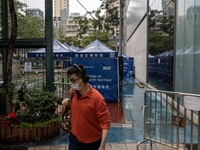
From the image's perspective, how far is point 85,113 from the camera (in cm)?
273

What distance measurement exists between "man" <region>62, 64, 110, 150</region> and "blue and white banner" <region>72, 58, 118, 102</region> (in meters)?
7.44

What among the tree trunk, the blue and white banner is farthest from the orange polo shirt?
the blue and white banner

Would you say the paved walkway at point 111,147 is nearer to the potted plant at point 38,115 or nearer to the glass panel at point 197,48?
the potted plant at point 38,115

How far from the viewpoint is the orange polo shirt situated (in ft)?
8.86

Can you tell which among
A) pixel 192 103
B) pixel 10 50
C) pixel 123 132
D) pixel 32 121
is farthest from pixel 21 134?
pixel 192 103

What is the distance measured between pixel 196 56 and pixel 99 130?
5241 millimetres

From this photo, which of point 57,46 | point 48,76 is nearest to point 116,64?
point 48,76

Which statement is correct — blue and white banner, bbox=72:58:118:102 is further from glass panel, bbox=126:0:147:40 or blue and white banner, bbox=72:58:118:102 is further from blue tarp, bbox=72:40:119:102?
glass panel, bbox=126:0:147:40

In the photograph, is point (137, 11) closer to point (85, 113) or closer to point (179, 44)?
point (179, 44)

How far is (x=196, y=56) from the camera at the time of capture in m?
6.92

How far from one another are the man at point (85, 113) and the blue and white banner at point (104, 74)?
7.44m

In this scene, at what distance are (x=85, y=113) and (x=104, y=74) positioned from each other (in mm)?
7669

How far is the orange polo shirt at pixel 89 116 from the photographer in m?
2.70

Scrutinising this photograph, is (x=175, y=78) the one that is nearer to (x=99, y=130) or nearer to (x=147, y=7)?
(x=99, y=130)
